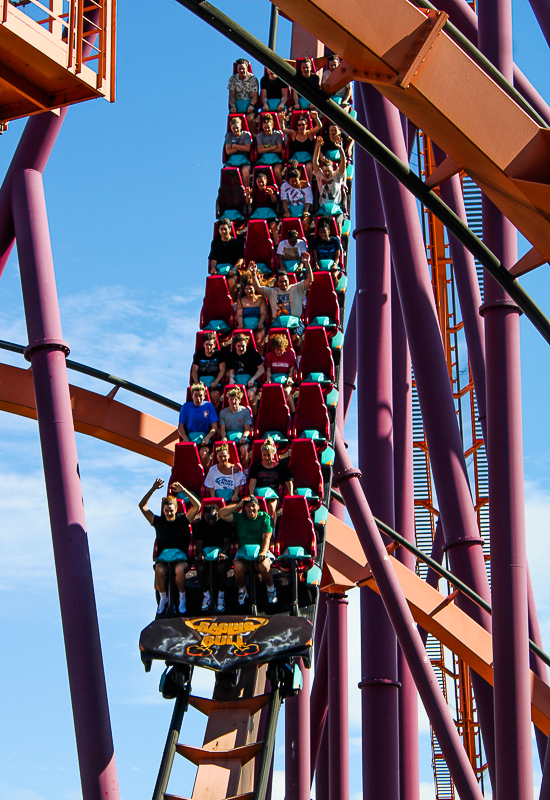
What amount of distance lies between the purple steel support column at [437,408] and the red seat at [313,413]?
3.22 feet

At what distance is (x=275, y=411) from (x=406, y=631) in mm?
1814

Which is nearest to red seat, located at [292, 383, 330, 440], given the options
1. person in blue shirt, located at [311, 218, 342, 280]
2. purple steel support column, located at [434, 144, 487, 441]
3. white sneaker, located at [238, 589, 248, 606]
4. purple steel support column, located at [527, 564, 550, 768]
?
white sneaker, located at [238, 589, 248, 606]

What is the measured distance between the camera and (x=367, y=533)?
7922 mm

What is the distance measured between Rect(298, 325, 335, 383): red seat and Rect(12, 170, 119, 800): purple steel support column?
180cm

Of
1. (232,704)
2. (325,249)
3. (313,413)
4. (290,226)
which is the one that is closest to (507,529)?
(313,413)

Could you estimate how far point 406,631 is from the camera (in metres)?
7.46

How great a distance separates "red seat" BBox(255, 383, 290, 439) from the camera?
7465mm

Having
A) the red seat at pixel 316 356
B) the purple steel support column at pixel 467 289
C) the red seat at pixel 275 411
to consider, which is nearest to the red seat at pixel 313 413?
the red seat at pixel 275 411

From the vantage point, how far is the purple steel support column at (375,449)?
26.7ft

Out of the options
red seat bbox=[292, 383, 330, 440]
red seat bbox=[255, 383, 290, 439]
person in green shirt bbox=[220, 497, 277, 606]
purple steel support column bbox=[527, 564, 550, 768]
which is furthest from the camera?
purple steel support column bbox=[527, 564, 550, 768]

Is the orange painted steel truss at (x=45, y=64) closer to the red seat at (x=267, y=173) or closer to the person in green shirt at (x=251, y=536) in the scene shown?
the person in green shirt at (x=251, y=536)

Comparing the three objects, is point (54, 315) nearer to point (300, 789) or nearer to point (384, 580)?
point (384, 580)

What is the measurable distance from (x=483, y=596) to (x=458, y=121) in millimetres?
4394

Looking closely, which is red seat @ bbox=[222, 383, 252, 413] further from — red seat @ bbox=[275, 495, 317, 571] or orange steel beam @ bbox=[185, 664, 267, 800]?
orange steel beam @ bbox=[185, 664, 267, 800]
